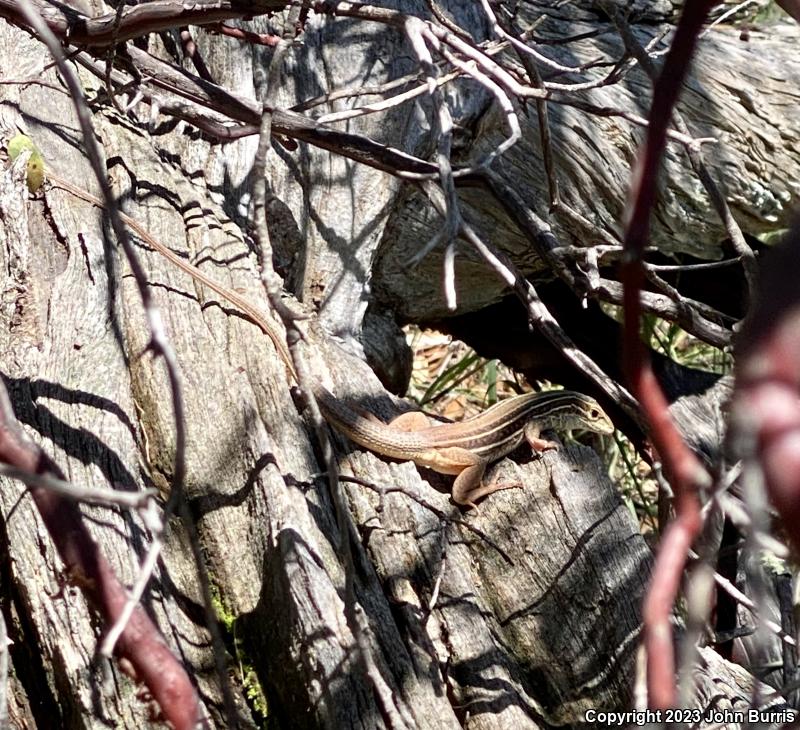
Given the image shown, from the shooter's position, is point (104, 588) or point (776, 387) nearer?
point (776, 387)

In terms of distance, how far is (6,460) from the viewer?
4.27 feet

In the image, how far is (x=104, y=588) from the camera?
1.28 metres

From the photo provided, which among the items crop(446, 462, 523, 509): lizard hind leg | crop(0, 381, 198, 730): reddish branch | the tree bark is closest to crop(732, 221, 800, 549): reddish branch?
crop(0, 381, 198, 730): reddish branch

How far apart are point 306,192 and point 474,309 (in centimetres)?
114

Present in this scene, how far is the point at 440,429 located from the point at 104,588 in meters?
A: 2.16

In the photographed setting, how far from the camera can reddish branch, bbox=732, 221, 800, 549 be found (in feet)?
1.63

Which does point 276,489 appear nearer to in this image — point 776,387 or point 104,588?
point 104,588

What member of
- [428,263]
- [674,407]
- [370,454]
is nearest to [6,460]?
[370,454]

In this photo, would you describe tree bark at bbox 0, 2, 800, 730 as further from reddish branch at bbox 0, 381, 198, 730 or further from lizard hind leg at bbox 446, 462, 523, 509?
reddish branch at bbox 0, 381, 198, 730

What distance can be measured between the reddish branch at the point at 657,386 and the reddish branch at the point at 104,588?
73cm

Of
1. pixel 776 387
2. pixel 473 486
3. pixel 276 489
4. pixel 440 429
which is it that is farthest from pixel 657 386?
pixel 440 429

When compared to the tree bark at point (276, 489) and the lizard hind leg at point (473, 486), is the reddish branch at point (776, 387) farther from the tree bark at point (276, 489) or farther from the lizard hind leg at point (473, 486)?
the lizard hind leg at point (473, 486)

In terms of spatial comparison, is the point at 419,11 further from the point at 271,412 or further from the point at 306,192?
the point at 271,412

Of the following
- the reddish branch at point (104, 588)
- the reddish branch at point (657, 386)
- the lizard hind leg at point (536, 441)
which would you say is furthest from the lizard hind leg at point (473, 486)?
the reddish branch at point (657, 386)
